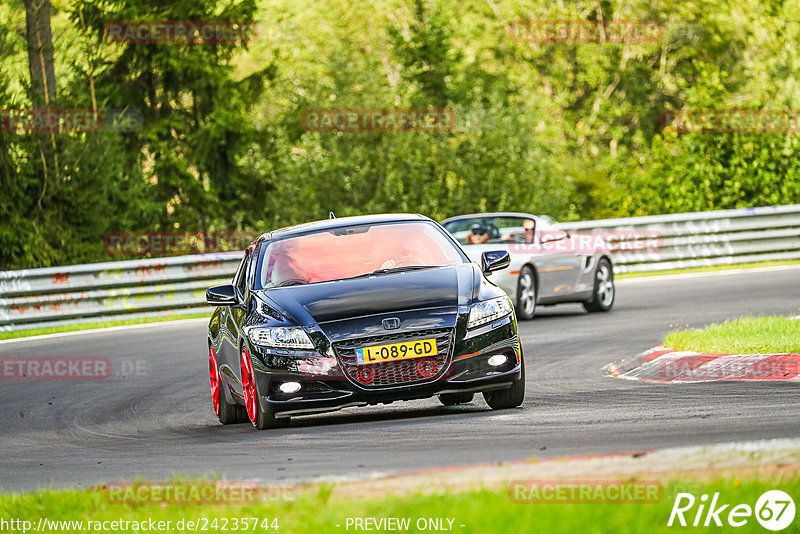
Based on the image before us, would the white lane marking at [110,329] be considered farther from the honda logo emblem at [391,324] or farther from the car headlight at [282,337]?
the honda logo emblem at [391,324]

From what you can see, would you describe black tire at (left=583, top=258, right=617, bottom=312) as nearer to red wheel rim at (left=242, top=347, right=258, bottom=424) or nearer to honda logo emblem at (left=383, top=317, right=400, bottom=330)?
red wheel rim at (left=242, top=347, right=258, bottom=424)

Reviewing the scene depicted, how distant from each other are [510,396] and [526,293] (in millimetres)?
9099

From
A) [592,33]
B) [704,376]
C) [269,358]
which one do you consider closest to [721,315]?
[704,376]

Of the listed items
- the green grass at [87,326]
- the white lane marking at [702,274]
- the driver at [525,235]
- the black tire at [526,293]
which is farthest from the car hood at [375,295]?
the white lane marking at [702,274]

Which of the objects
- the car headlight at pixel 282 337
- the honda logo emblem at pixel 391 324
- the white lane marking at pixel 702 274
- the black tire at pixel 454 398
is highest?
the honda logo emblem at pixel 391 324

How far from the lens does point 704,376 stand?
1105cm

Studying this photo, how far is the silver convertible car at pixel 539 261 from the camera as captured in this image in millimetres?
18312

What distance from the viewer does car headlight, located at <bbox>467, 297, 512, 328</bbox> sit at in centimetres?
902

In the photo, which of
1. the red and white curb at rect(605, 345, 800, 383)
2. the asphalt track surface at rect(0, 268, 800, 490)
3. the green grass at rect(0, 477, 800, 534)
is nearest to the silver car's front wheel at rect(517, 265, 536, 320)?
the asphalt track surface at rect(0, 268, 800, 490)

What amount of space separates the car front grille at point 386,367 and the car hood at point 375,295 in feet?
0.64

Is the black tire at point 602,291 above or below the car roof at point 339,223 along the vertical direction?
below

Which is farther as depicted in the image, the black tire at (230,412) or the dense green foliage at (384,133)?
the dense green foliage at (384,133)

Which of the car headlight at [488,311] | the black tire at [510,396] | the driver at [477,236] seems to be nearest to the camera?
the car headlight at [488,311]

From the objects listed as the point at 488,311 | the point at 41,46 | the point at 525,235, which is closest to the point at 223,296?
the point at 488,311
